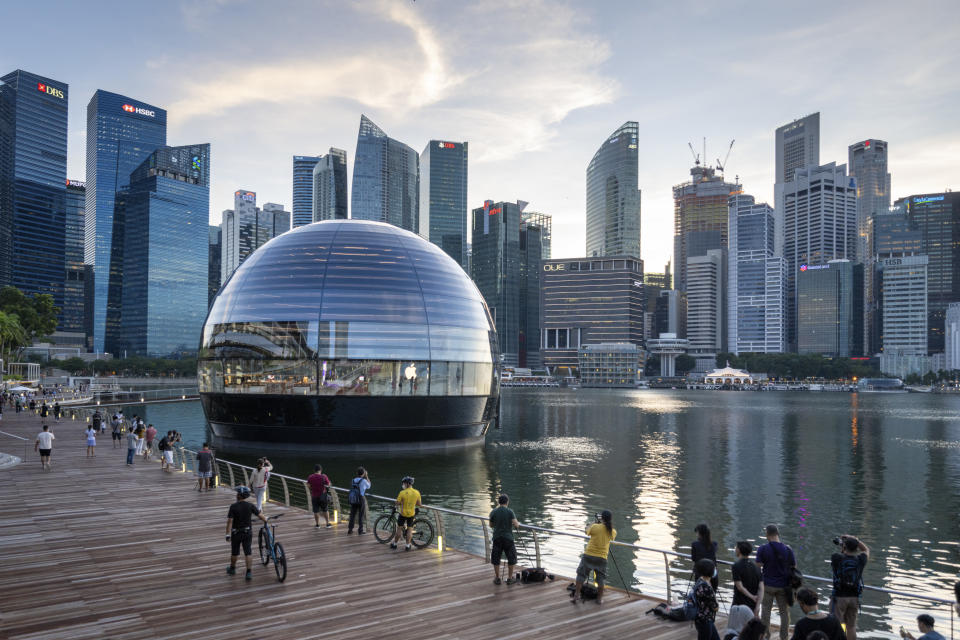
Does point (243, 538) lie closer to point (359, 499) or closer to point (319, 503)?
point (359, 499)

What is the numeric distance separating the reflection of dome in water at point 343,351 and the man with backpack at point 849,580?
37.9 meters

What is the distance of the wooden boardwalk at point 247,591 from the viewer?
12227 millimetres

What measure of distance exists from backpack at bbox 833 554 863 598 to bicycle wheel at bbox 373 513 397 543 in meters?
11.5

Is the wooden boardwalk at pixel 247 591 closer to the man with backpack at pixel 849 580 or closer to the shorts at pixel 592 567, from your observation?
the shorts at pixel 592 567

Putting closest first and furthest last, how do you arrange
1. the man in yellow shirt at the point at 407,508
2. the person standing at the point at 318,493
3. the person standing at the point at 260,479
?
the man in yellow shirt at the point at 407,508 → the person standing at the point at 318,493 → the person standing at the point at 260,479

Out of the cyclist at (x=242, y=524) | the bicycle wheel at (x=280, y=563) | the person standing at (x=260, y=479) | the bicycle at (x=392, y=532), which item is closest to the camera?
the bicycle wheel at (x=280, y=563)

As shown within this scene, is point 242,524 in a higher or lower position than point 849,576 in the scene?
lower

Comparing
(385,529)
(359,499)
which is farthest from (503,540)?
(359,499)

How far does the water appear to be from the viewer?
23328 millimetres

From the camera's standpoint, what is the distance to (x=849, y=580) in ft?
38.2

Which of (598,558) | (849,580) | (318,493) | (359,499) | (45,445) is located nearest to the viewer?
(849,580)

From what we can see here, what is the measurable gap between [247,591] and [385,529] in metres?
6.29

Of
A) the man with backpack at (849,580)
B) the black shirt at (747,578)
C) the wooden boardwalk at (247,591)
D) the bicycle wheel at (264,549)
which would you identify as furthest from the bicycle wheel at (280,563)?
the man with backpack at (849,580)

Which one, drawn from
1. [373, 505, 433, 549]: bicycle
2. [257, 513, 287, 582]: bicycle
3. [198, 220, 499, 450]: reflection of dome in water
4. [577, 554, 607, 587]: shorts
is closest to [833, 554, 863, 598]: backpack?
[577, 554, 607, 587]: shorts
